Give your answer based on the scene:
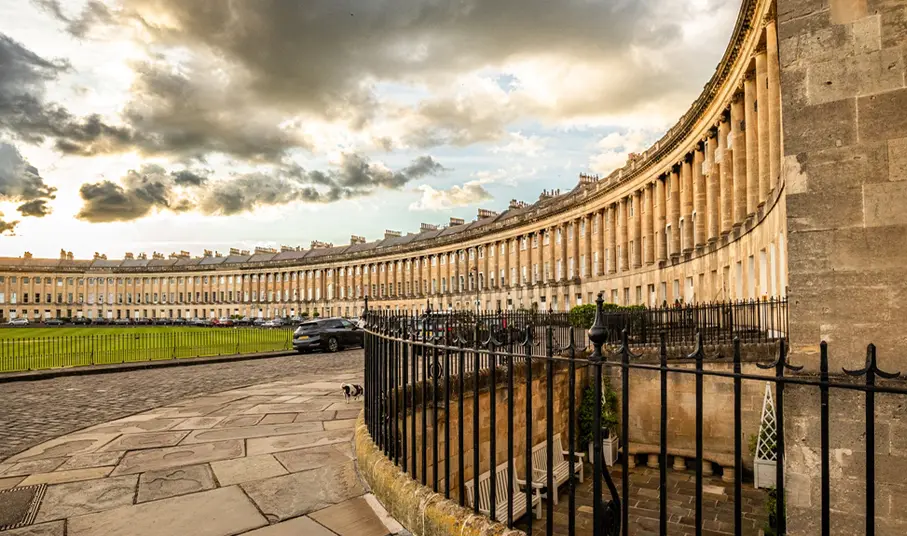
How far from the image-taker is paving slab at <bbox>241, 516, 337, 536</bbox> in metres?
4.15

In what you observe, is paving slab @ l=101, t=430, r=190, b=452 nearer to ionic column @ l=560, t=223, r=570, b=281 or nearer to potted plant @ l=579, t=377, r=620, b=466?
potted plant @ l=579, t=377, r=620, b=466

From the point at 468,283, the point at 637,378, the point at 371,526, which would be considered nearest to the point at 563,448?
the point at 637,378

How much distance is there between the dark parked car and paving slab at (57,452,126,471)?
19159 millimetres

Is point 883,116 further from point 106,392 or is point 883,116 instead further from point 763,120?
point 763,120

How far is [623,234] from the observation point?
158ft

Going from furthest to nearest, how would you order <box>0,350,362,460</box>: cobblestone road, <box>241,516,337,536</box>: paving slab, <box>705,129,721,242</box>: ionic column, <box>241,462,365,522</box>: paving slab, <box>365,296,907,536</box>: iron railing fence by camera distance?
<box>705,129,721,242</box>: ionic column < <box>0,350,362,460</box>: cobblestone road < <box>241,462,365,522</box>: paving slab < <box>241,516,337,536</box>: paving slab < <box>365,296,907,536</box>: iron railing fence

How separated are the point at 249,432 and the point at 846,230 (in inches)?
273

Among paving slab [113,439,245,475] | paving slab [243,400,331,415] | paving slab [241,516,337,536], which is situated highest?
paving slab [241,516,337,536]

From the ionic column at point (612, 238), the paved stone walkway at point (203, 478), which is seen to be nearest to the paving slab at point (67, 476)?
the paved stone walkway at point (203, 478)

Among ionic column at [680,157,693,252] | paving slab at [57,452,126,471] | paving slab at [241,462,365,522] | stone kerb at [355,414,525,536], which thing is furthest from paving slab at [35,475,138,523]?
ionic column at [680,157,693,252]

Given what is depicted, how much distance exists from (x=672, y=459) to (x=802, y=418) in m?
15.1

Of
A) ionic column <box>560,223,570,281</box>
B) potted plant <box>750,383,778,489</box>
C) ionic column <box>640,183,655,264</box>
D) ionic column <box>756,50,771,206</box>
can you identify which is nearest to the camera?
potted plant <box>750,383,778,489</box>

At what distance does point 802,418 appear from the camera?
3.93 m

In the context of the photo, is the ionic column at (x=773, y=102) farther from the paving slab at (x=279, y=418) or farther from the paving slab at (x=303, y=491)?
the paving slab at (x=303, y=491)
